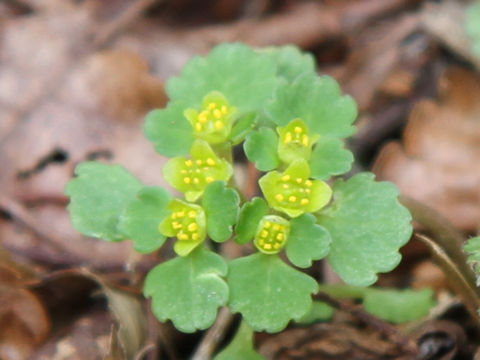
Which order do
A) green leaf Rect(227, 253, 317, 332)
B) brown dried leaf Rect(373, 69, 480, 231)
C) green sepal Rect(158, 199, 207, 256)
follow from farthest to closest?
brown dried leaf Rect(373, 69, 480, 231) < green sepal Rect(158, 199, 207, 256) < green leaf Rect(227, 253, 317, 332)

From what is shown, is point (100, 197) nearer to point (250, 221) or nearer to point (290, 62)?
point (250, 221)

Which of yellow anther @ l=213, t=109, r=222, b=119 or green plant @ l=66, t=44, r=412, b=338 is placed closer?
green plant @ l=66, t=44, r=412, b=338

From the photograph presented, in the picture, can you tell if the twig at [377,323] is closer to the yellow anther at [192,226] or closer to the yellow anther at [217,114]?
the yellow anther at [192,226]

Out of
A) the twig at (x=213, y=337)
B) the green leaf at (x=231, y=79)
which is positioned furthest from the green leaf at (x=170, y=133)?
the twig at (x=213, y=337)

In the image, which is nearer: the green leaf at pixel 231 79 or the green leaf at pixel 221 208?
the green leaf at pixel 221 208

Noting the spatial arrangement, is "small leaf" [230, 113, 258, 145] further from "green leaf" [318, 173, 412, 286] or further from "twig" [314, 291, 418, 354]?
"twig" [314, 291, 418, 354]

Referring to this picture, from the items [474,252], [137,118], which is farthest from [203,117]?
[137,118]

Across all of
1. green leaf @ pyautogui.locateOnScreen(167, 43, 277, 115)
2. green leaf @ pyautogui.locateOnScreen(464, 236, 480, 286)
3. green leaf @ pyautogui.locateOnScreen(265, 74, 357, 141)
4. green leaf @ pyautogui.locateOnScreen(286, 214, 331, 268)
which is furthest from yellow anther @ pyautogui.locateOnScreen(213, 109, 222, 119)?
green leaf @ pyautogui.locateOnScreen(464, 236, 480, 286)
